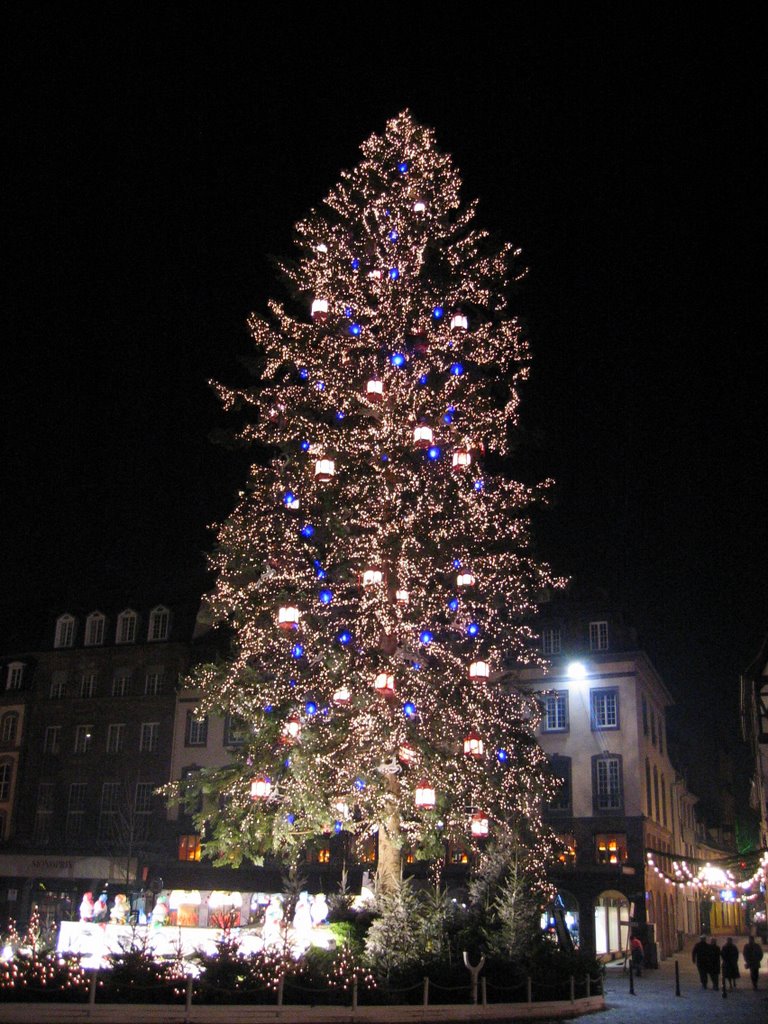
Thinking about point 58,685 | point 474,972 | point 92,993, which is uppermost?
point 58,685

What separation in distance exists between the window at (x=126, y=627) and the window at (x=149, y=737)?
4.51 meters

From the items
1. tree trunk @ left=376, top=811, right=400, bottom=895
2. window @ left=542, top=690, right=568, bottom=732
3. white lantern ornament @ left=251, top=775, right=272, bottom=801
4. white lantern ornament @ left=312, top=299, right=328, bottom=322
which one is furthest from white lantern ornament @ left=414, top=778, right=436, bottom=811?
window @ left=542, top=690, right=568, bottom=732

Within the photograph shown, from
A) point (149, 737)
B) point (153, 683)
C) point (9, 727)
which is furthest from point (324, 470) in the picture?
point (9, 727)

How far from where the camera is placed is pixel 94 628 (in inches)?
2048

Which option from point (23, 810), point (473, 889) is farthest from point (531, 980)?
point (23, 810)

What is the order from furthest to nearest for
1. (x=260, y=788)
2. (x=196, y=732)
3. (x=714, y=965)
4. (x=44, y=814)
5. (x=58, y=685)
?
(x=58, y=685) < (x=44, y=814) < (x=196, y=732) < (x=714, y=965) < (x=260, y=788)

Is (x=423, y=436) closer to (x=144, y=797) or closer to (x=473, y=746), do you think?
(x=473, y=746)

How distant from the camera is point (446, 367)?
23734 mm

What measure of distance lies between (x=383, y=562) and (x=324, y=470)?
230 cm

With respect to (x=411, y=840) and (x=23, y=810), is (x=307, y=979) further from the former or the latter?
(x=23, y=810)

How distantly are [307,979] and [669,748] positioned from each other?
39041mm

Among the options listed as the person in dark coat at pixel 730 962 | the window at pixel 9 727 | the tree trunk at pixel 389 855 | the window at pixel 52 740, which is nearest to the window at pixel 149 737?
the window at pixel 52 740

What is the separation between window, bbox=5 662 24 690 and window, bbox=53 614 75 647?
221cm

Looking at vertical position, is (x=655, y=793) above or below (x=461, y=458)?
below
